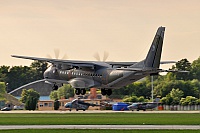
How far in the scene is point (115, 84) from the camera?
129 meters

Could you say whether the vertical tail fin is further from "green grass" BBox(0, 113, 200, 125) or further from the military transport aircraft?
"green grass" BBox(0, 113, 200, 125)

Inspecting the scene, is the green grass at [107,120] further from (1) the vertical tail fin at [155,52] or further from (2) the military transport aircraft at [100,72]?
(1) the vertical tail fin at [155,52]

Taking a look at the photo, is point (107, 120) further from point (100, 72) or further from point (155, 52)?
point (155, 52)

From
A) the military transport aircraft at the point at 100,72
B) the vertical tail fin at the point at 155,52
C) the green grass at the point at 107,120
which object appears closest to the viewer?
the green grass at the point at 107,120

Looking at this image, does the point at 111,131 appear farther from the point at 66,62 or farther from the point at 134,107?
the point at 134,107

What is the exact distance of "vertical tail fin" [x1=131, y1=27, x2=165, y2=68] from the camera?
124750 millimetres

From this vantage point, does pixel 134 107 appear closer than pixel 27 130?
No

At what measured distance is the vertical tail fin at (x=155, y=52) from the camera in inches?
4911

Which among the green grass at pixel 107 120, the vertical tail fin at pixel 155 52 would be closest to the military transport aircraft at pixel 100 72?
the vertical tail fin at pixel 155 52

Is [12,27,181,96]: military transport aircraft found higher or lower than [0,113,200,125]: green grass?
higher

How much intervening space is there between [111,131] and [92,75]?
36689 millimetres

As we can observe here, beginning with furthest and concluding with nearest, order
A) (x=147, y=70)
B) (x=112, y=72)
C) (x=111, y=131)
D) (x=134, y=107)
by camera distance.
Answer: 1. (x=134, y=107)
2. (x=112, y=72)
3. (x=147, y=70)
4. (x=111, y=131)

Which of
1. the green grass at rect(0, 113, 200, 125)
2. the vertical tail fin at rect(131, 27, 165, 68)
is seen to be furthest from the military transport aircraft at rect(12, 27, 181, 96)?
the green grass at rect(0, 113, 200, 125)

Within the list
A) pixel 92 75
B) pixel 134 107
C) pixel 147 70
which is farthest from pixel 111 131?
pixel 134 107
